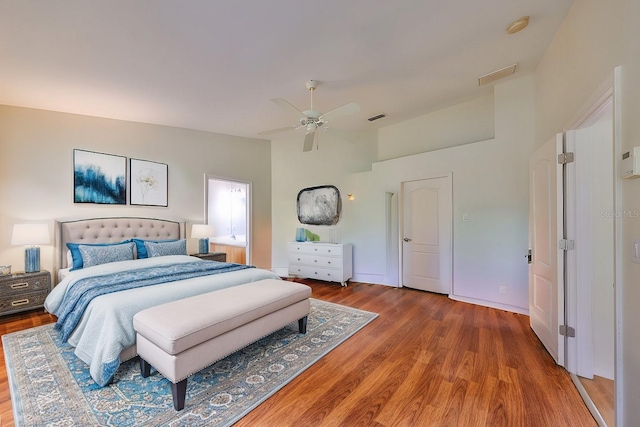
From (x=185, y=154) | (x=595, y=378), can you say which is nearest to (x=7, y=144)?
(x=185, y=154)

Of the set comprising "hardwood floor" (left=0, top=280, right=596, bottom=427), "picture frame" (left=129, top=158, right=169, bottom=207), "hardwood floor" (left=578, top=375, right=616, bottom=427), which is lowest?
"hardwood floor" (left=0, top=280, right=596, bottom=427)

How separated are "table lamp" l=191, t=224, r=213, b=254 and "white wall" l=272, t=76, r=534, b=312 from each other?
2129 millimetres

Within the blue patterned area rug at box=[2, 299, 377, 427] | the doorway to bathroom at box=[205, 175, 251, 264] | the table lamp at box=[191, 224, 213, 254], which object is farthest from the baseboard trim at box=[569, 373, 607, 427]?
the doorway to bathroom at box=[205, 175, 251, 264]

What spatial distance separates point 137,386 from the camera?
1903 mm

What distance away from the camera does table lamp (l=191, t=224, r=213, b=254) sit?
14.9 ft

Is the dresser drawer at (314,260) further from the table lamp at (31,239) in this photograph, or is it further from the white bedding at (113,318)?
the table lamp at (31,239)

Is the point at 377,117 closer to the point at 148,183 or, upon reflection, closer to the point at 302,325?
the point at 302,325

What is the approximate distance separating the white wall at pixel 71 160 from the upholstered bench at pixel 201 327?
282 centimetres

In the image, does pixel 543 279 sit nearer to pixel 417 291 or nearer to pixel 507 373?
pixel 507 373

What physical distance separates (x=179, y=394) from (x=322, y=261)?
3.46m

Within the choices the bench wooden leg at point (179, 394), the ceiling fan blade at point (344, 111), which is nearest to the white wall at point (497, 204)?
the ceiling fan blade at point (344, 111)

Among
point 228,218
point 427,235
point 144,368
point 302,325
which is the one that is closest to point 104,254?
point 144,368

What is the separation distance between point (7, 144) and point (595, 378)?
261 inches

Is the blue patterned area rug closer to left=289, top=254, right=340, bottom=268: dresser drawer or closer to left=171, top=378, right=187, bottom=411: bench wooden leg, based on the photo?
left=171, top=378, right=187, bottom=411: bench wooden leg
